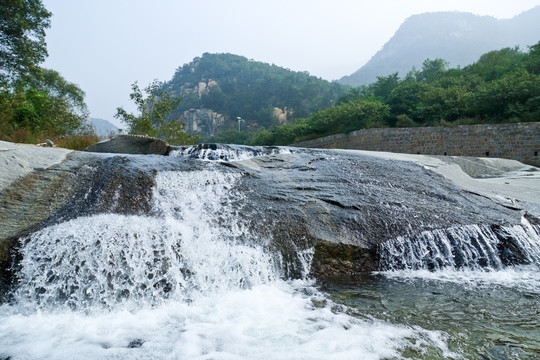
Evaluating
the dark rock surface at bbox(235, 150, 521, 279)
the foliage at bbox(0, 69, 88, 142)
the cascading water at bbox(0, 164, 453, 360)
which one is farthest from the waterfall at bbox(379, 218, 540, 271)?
the foliage at bbox(0, 69, 88, 142)

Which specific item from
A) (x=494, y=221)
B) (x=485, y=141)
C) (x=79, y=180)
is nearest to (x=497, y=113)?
(x=485, y=141)

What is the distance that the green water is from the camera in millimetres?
1851

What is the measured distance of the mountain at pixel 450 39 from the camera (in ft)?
333

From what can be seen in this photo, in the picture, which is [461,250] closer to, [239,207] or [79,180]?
[239,207]

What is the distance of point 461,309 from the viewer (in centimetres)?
243

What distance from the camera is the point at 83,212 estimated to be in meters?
3.04

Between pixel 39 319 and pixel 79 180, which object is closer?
pixel 39 319

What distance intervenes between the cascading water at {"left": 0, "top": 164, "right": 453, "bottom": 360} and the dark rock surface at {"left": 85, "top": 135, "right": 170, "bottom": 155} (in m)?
3.97

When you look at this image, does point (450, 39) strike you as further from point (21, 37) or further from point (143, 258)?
point (143, 258)

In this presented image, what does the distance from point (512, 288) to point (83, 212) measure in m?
4.09

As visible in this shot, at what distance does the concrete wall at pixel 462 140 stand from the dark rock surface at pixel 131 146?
518 inches

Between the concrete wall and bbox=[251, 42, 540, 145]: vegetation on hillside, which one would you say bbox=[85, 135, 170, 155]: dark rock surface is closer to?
the concrete wall

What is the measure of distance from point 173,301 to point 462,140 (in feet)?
52.5

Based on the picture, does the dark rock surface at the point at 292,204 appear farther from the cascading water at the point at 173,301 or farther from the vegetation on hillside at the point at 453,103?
the vegetation on hillside at the point at 453,103
